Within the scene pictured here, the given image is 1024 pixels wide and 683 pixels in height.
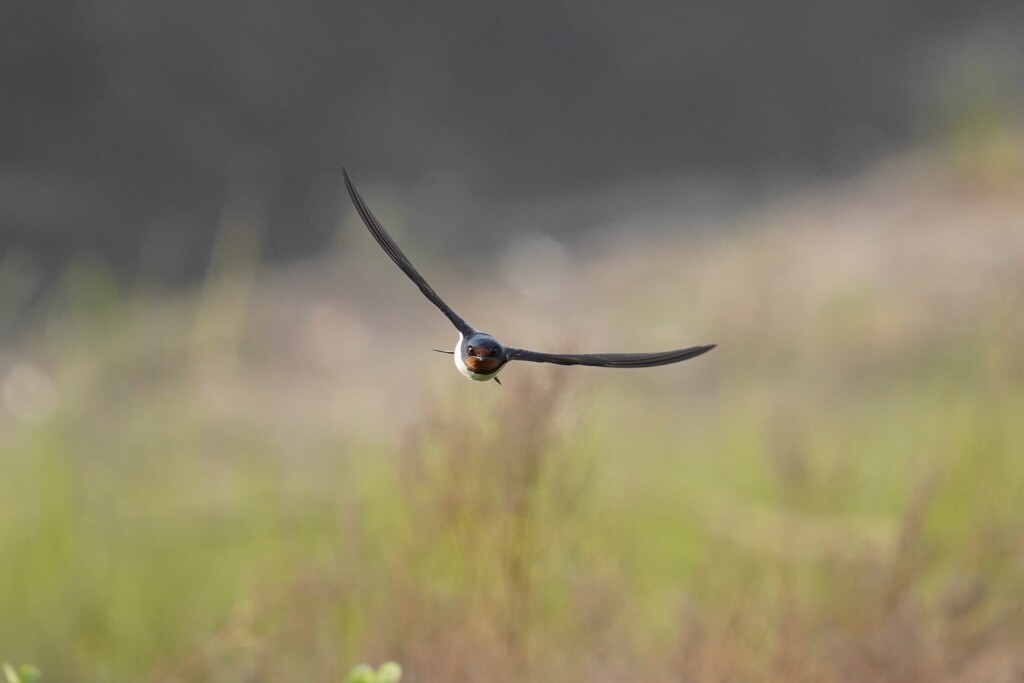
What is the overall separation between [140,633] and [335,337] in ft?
4.03

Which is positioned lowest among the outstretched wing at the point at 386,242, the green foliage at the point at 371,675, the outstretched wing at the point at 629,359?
the green foliage at the point at 371,675

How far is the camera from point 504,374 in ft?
5.16

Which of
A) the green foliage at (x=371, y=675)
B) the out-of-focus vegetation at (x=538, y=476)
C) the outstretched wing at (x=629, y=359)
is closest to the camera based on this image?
the outstretched wing at (x=629, y=359)

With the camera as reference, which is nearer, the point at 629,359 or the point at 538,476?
the point at 629,359

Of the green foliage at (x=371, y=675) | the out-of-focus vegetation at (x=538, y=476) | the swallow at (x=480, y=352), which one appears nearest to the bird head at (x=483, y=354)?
the swallow at (x=480, y=352)

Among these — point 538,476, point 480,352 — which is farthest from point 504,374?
point 480,352

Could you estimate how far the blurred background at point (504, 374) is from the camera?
5.02 feet

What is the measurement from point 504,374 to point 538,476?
0.65ft

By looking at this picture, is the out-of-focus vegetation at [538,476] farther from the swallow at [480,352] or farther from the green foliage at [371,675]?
the swallow at [480,352]

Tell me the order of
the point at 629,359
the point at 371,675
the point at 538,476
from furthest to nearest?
1. the point at 538,476
2. the point at 371,675
3. the point at 629,359

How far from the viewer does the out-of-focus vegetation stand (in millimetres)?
1480

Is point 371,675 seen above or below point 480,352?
below

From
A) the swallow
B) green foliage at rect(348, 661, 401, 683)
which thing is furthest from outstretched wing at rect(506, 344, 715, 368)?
green foliage at rect(348, 661, 401, 683)

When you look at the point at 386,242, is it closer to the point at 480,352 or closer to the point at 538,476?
the point at 480,352
